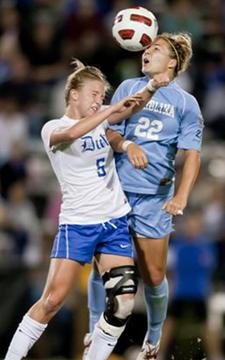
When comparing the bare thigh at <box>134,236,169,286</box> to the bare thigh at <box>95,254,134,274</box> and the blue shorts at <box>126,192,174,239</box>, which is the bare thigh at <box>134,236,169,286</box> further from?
the bare thigh at <box>95,254,134,274</box>

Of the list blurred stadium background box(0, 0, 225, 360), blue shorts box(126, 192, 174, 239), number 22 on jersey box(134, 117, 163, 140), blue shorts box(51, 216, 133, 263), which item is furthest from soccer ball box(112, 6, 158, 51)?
blurred stadium background box(0, 0, 225, 360)

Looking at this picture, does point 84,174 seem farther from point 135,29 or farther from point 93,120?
point 135,29

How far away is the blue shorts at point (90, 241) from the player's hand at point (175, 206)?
461 mm

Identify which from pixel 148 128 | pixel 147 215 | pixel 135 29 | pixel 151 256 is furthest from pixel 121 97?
pixel 151 256

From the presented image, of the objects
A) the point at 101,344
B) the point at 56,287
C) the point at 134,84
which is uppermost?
the point at 134,84

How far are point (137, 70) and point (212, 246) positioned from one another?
2.80 meters

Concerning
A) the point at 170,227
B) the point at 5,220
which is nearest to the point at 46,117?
the point at 5,220

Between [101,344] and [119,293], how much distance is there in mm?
391

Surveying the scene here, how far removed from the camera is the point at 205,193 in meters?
15.2

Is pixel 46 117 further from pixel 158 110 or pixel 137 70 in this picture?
pixel 158 110

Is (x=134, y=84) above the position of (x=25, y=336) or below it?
above

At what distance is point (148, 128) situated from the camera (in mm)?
9266

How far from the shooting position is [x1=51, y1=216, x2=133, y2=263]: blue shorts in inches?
351

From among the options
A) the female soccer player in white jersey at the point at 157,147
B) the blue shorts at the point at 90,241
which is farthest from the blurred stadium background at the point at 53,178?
the blue shorts at the point at 90,241
